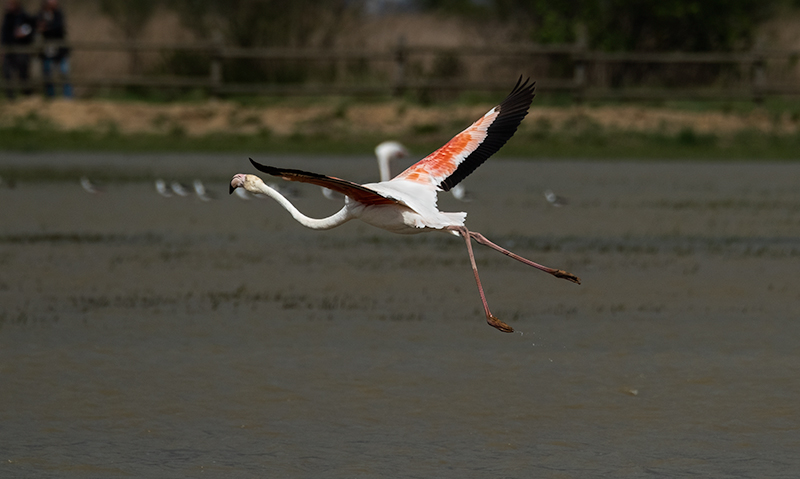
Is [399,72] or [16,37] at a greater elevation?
[399,72]

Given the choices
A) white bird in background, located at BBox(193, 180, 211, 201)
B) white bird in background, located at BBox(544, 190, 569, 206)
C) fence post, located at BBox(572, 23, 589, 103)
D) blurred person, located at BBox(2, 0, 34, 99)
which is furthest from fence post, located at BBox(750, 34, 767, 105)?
blurred person, located at BBox(2, 0, 34, 99)

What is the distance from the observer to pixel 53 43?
100 feet

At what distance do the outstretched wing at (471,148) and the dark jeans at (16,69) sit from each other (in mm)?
22859

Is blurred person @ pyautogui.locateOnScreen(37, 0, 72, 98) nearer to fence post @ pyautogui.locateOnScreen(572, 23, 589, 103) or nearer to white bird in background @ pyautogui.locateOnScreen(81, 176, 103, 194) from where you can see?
fence post @ pyautogui.locateOnScreen(572, 23, 589, 103)

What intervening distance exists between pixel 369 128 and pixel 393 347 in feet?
62.2

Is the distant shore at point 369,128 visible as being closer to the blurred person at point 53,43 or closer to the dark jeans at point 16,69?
the blurred person at point 53,43

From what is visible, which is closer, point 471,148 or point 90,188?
point 471,148

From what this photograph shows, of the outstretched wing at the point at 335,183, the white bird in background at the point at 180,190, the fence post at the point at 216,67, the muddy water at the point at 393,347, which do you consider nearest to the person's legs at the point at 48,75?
the fence post at the point at 216,67

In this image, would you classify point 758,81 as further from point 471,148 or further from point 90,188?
point 471,148

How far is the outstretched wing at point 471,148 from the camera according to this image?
8.82 metres

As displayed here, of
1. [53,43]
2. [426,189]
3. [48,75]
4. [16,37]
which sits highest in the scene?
[16,37]

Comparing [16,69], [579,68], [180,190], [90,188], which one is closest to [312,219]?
[180,190]

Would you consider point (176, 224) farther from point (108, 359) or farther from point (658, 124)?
point (658, 124)

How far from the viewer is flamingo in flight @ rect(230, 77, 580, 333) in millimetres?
7844
